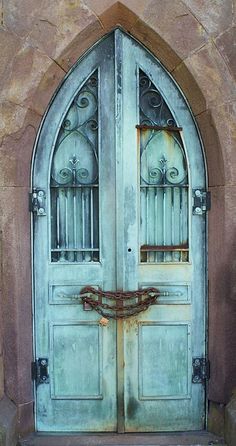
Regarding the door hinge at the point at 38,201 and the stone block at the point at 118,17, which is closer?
the stone block at the point at 118,17

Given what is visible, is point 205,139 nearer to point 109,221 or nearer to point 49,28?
point 109,221

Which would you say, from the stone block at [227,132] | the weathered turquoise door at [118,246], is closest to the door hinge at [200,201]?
the weathered turquoise door at [118,246]

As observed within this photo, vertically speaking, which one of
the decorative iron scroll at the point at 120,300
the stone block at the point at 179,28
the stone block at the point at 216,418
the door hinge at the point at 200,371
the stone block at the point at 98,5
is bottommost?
the stone block at the point at 216,418

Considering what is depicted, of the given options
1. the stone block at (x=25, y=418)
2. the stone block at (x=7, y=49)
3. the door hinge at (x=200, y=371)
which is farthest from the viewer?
the door hinge at (x=200, y=371)

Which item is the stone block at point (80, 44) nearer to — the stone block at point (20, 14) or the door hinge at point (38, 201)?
the stone block at point (20, 14)

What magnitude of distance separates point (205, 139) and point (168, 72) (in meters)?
0.57

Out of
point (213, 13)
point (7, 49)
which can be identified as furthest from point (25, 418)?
point (213, 13)

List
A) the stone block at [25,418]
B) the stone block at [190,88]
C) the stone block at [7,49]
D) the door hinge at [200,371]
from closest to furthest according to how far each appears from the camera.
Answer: the stone block at [7,49] → the stone block at [190,88] → the stone block at [25,418] → the door hinge at [200,371]

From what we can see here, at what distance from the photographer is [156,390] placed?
4.09 m

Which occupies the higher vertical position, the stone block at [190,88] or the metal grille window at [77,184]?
the stone block at [190,88]

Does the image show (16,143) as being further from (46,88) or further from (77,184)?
(77,184)

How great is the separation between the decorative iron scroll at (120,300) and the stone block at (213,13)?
193 centimetres

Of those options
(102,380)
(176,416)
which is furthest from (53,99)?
(176,416)

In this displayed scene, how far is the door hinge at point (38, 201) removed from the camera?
3.97m
